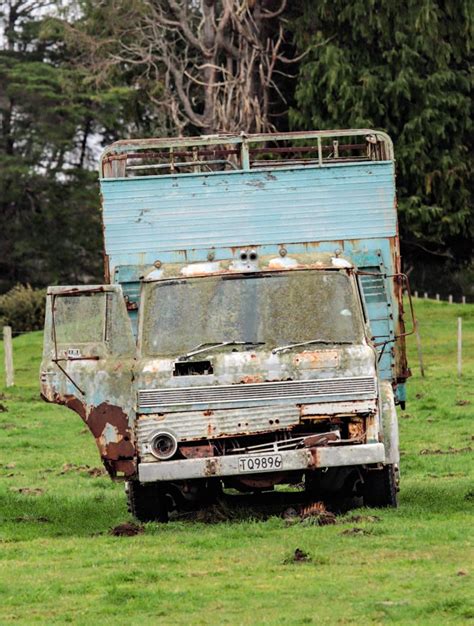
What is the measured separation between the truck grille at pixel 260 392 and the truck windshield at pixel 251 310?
0.47m

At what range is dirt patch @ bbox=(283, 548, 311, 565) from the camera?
11.3 metres

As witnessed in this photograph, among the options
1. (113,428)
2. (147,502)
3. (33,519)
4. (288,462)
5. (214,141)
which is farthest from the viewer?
(214,141)

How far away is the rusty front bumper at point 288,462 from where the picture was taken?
1329cm

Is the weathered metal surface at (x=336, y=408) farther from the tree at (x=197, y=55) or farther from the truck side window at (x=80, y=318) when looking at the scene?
the tree at (x=197, y=55)

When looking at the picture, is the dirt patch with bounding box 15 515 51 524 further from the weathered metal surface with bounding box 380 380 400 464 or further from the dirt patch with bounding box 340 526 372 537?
the dirt patch with bounding box 340 526 372 537

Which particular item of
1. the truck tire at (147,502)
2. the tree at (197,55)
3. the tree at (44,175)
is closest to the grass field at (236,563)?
the truck tire at (147,502)

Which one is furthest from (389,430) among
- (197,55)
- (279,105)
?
(197,55)

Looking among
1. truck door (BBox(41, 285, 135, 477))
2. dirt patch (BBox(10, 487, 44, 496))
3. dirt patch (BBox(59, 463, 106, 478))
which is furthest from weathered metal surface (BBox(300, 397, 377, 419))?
dirt patch (BBox(59, 463, 106, 478))

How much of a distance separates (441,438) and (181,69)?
1265 inches

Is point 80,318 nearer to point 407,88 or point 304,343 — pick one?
point 304,343

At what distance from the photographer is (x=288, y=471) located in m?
13.7

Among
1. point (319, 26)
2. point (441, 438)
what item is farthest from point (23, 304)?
point (441, 438)

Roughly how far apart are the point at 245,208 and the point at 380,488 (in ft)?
11.1

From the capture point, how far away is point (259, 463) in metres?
13.4
